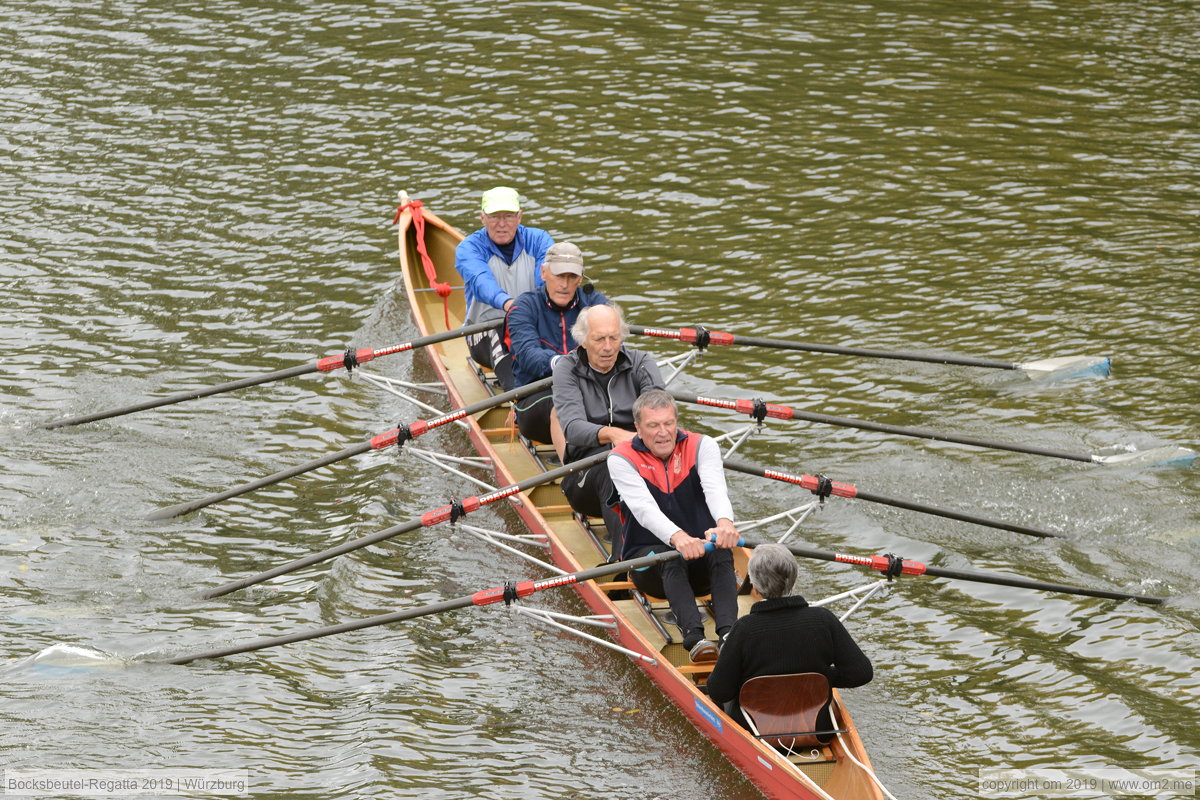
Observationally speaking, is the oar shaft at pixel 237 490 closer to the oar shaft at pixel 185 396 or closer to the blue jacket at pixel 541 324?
the oar shaft at pixel 185 396

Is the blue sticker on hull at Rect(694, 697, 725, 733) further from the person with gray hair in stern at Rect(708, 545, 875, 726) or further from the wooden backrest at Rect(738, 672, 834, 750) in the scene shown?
the person with gray hair in stern at Rect(708, 545, 875, 726)

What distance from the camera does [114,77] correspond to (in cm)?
2298

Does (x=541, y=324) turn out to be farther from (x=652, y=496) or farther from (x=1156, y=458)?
(x=1156, y=458)

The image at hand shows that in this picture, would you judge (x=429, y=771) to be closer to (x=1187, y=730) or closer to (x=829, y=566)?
(x=829, y=566)

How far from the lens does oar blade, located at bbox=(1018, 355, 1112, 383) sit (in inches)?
539

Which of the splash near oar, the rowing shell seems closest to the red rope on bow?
the rowing shell

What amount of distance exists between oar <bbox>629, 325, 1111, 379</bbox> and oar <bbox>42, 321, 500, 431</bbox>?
1.83m

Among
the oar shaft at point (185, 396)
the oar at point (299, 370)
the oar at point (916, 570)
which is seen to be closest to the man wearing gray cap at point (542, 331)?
the oar at point (299, 370)

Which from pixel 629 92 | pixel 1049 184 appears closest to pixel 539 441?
pixel 1049 184

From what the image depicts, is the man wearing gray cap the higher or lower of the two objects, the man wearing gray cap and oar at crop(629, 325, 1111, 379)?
the higher

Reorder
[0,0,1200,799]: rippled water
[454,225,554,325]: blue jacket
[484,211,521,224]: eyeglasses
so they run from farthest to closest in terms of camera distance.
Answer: [454,225,554,325]: blue jacket < [484,211,521,224]: eyeglasses < [0,0,1200,799]: rippled water

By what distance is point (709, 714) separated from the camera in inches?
342

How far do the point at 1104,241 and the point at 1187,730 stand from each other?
9.16m

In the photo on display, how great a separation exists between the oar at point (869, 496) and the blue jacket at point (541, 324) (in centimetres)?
200
